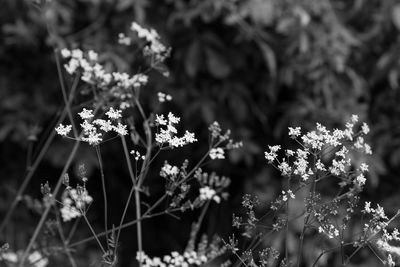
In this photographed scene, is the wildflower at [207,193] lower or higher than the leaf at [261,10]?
lower

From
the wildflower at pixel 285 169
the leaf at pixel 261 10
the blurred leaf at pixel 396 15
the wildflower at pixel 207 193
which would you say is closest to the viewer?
the wildflower at pixel 207 193

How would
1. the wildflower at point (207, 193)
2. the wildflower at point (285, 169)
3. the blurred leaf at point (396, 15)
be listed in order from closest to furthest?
the wildflower at point (207, 193) → the wildflower at point (285, 169) → the blurred leaf at point (396, 15)

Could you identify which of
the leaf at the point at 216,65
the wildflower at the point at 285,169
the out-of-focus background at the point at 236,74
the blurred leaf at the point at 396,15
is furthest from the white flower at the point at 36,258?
the blurred leaf at the point at 396,15

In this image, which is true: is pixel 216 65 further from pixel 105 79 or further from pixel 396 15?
pixel 105 79

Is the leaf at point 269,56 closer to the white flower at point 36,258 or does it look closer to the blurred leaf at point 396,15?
the blurred leaf at point 396,15

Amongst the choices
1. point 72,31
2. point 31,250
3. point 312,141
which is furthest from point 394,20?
point 31,250

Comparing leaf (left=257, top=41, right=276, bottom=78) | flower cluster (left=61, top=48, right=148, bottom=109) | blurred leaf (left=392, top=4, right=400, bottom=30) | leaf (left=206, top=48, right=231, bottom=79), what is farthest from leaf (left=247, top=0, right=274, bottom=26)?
flower cluster (left=61, top=48, right=148, bottom=109)

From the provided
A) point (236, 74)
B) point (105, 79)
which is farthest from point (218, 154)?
point (236, 74)

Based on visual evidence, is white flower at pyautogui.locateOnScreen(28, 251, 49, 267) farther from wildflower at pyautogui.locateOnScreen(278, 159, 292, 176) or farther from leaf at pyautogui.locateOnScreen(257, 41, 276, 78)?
leaf at pyautogui.locateOnScreen(257, 41, 276, 78)
